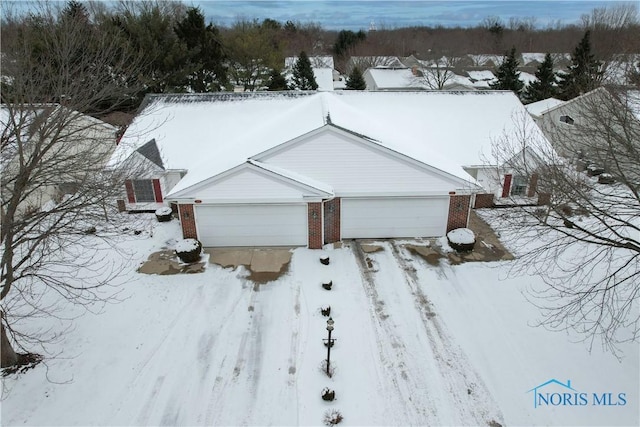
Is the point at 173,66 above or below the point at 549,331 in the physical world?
above

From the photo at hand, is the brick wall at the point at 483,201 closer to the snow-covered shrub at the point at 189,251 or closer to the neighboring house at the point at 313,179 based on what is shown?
the neighboring house at the point at 313,179

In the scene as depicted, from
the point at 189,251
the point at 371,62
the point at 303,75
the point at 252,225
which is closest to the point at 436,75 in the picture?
the point at 371,62

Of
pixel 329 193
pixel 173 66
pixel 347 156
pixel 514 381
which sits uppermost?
pixel 173 66

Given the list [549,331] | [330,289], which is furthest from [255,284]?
[549,331]

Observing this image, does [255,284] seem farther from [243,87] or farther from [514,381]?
[243,87]

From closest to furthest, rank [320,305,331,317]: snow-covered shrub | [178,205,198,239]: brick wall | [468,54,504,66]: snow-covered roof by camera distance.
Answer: [320,305,331,317]: snow-covered shrub < [178,205,198,239]: brick wall < [468,54,504,66]: snow-covered roof

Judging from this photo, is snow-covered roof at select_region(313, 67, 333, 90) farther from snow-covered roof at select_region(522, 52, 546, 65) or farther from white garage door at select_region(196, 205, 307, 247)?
snow-covered roof at select_region(522, 52, 546, 65)

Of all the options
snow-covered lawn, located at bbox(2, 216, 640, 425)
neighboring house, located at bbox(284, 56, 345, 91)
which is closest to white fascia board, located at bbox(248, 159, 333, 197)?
snow-covered lawn, located at bbox(2, 216, 640, 425)

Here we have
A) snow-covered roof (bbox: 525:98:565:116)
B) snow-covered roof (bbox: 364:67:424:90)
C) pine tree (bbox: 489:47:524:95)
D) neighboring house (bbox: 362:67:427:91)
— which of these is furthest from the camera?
snow-covered roof (bbox: 364:67:424:90)
